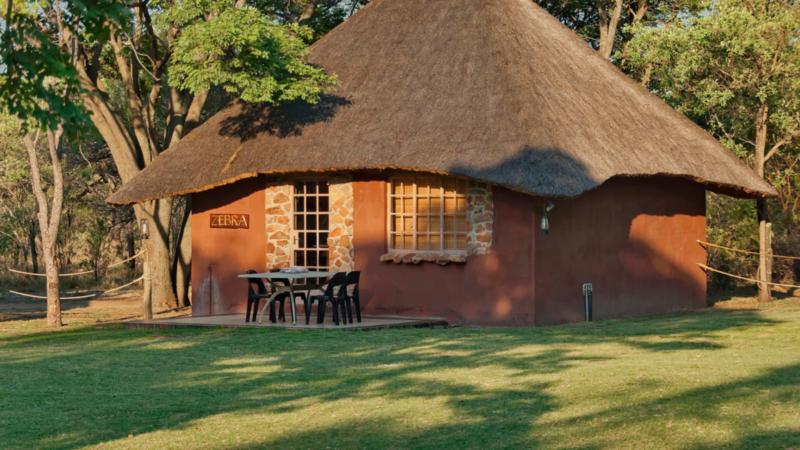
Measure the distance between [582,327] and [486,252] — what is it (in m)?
1.52

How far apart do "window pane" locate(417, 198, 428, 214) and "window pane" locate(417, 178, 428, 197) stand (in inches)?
3.4

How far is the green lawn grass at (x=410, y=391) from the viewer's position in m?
5.00

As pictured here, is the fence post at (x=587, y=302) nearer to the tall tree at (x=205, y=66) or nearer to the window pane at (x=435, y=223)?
the window pane at (x=435, y=223)

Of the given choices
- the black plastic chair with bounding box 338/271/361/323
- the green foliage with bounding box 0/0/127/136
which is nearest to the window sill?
the black plastic chair with bounding box 338/271/361/323

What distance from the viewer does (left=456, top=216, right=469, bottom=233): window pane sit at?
11.6 meters

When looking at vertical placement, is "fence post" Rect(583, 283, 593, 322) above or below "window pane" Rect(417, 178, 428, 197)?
below

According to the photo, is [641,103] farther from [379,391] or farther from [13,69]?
[13,69]

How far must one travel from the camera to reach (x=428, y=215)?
11867 millimetres

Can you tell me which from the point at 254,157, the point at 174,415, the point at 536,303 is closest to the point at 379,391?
the point at 174,415

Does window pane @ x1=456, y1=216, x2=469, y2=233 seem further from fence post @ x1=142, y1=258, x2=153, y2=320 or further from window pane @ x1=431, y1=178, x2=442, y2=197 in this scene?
fence post @ x1=142, y1=258, x2=153, y2=320

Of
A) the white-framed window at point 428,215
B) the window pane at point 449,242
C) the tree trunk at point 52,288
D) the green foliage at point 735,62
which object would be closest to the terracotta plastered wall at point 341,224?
the white-framed window at point 428,215

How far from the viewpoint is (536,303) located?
436 inches

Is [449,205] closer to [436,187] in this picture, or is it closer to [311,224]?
[436,187]

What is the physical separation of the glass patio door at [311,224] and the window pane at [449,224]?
5.99 feet
